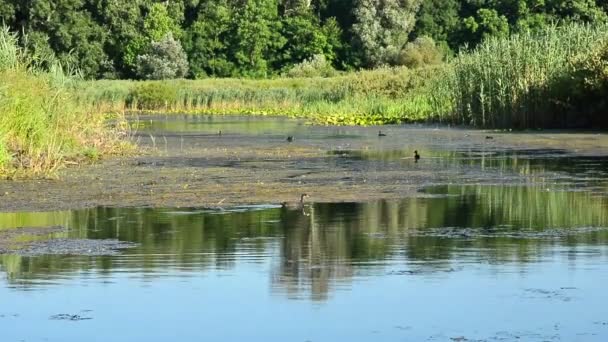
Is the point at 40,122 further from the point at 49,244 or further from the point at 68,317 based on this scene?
the point at 68,317

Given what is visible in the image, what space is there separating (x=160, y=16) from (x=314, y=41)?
368 inches

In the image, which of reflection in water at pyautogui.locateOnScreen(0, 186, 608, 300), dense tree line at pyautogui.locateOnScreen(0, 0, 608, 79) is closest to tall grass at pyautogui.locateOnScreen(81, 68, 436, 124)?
dense tree line at pyautogui.locateOnScreen(0, 0, 608, 79)

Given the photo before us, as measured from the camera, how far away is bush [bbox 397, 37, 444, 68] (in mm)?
68188

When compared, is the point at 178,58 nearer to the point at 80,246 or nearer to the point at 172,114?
the point at 172,114

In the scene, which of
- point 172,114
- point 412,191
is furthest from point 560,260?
point 172,114

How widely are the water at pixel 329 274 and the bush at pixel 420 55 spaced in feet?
167

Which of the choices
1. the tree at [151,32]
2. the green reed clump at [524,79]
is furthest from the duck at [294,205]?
the tree at [151,32]

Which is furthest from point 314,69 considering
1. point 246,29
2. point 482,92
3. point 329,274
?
A: point 329,274

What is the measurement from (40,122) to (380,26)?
57108 mm

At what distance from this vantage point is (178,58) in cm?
7388

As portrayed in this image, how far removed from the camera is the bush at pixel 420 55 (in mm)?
68188

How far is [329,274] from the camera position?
1139cm

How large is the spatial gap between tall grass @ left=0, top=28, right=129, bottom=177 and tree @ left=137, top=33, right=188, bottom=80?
45.9 meters

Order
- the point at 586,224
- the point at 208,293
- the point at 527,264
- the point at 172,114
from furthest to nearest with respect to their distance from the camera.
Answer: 1. the point at 172,114
2. the point at 586,224
3. the point at 527,264
4. the point at 208,293
